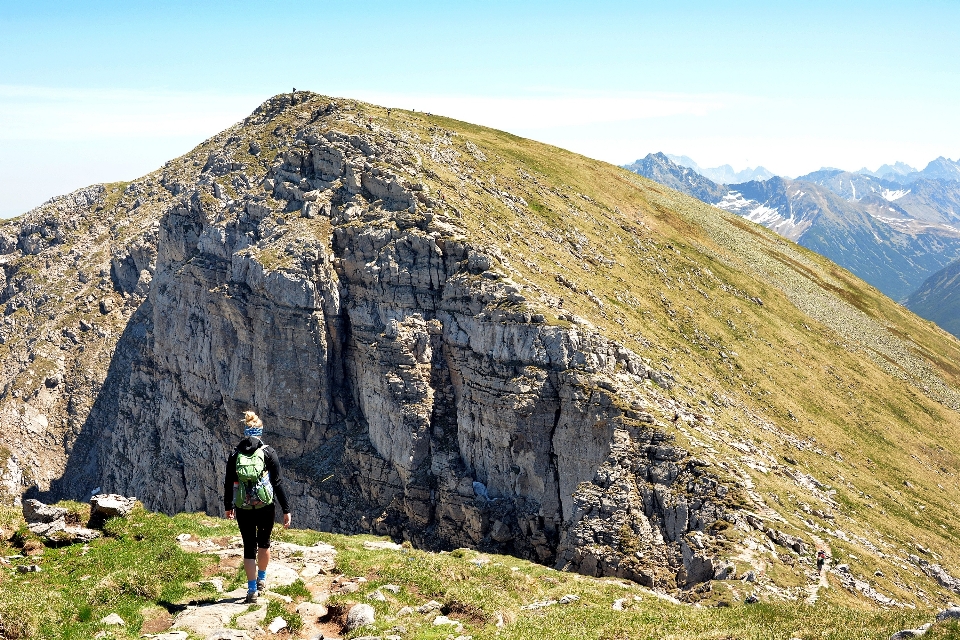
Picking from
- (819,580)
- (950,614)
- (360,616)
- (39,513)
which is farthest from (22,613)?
(819,580)

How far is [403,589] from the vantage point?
21.2 m

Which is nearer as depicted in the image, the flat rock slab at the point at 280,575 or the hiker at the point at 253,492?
the hiker at the point at 253,492

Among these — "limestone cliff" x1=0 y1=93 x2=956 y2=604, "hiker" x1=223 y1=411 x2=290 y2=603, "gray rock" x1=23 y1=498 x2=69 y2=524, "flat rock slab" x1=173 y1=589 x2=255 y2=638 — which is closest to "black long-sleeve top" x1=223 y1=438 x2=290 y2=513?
"hiker" x1=223 y1=411 x2=290 y2=603

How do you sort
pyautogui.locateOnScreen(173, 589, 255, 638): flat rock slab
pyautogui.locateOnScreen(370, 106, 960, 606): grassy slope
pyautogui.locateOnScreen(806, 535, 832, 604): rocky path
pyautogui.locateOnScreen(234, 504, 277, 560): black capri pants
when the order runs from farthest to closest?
pyautogui.locateOnScreen(370, 106, 960, 606): grassy slope < pyautogui.locateOnScreen(806, 535, 832, 604): rocky path < pyautogui.locateOnScreen(234, 504, 277, 560): black capri pants < pyautogui.locateOnScreen(173, 589, 255, 638): flat rock slab

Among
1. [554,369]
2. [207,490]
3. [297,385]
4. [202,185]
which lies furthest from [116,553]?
[202,185]

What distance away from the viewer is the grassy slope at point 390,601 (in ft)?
54.9

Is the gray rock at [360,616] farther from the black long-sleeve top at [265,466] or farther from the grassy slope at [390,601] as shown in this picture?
the black long-sleeve top at [265,466]

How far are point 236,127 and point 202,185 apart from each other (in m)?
29.9

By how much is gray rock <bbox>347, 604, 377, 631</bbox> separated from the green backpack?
416 cm

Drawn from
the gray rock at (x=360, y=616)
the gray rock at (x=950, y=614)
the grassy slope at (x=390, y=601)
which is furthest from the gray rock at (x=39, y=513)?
the gray rock at (x=950, y=614)

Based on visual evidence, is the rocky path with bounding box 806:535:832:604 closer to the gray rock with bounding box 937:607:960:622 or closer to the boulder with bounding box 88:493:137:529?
the gray rock with bounding box 937:607:960:622

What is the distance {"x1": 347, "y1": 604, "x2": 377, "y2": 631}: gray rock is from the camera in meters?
17.8

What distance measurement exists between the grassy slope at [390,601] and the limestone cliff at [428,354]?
20385 millimetres

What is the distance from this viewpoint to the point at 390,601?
65.6 feet
